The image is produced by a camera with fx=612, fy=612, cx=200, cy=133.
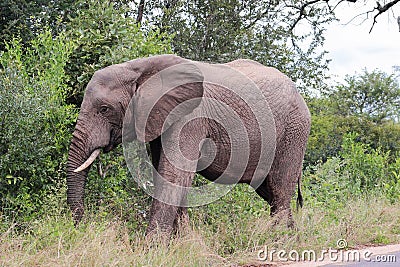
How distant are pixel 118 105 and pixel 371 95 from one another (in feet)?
72.2

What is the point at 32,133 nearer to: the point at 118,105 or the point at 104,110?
the point at 104,110

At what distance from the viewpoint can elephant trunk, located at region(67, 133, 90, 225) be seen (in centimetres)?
665

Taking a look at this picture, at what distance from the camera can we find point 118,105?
684cm

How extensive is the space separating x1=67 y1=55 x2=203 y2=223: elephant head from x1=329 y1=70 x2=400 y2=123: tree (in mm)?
19842

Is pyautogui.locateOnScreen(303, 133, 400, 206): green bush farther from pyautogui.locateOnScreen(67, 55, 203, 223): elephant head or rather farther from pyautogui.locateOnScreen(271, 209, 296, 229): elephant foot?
pyautogui.locateOnScreen(67, 55, 203, 223): elephant head

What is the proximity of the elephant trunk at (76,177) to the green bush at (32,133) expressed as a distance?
61 cm

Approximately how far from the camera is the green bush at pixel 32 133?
270 inches

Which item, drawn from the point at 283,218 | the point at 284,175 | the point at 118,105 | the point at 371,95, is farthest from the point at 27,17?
the point at 371,95

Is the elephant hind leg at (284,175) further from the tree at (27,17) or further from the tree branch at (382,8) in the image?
the tree branch at (382,8)

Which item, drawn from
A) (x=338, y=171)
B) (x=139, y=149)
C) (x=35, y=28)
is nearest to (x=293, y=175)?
(x=139, y=149)

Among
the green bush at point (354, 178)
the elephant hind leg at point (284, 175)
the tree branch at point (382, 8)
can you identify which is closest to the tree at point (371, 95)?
the tree branch at point (382, 8)

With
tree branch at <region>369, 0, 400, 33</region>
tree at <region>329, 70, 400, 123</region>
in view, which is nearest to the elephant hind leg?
tree branch at <region>369, 0, 400, 33</region>

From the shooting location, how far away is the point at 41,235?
20.9ft

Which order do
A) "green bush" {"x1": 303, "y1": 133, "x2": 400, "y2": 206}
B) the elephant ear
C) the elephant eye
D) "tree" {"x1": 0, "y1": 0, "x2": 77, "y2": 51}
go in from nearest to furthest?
the elephant eye < the elephant ear < "tree" {"x1": 0, "y1": 0, "x2": 77, "y2": 51} < "green bush" {"x1": 303, "y1": 133, "x2": 400, "y2": 206}
